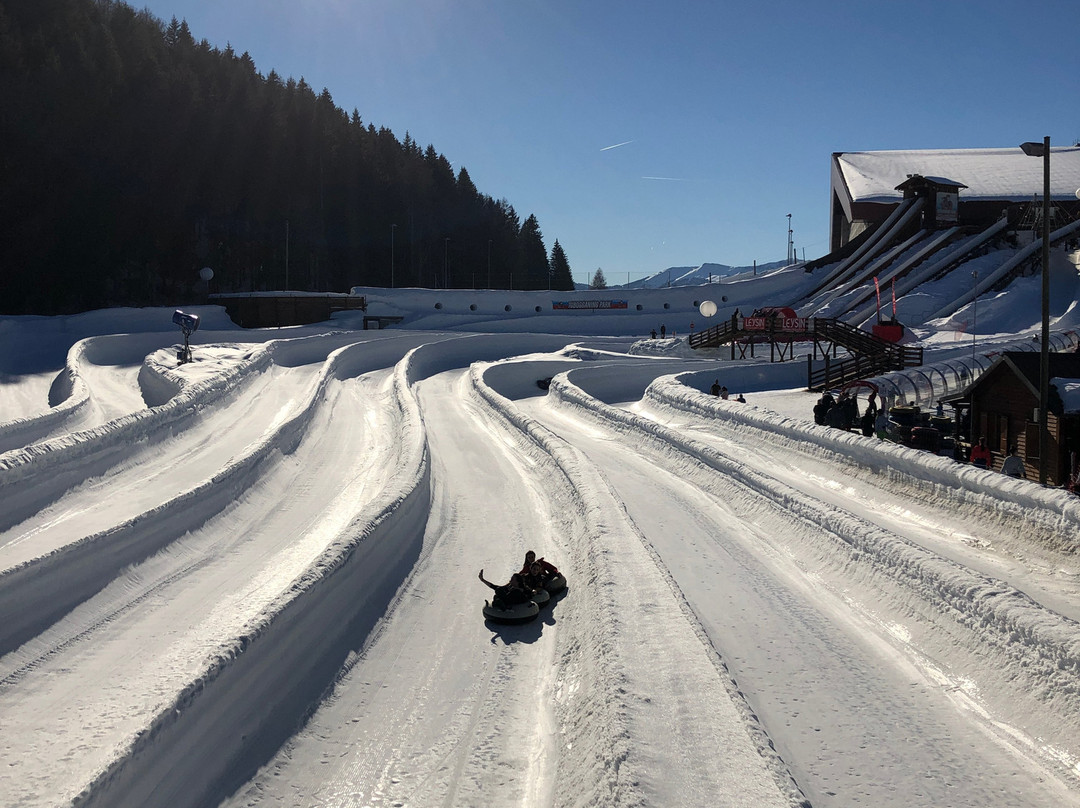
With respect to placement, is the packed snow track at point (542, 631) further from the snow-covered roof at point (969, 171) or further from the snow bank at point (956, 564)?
the snow-covered roof at point (969, 171)

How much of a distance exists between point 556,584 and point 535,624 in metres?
0.95

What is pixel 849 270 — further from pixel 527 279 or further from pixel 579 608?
pixel 579 608

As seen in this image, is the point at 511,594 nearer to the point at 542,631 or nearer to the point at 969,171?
the point at 542,631

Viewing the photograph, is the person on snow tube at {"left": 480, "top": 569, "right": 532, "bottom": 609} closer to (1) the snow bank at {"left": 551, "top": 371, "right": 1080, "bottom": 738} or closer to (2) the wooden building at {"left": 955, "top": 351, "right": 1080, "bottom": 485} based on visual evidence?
(1) the snow bank at {"left": 551, "top": 371, "right": 1080, "bottom": 738}

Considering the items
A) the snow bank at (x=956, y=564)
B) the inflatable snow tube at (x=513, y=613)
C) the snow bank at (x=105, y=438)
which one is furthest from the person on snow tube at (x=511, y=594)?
the snow bank at (x=105, y=438)

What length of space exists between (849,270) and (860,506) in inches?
2087

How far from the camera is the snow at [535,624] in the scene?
7.07 m

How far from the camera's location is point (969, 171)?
71.6 meters

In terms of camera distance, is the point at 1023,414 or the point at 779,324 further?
the point at 779,324

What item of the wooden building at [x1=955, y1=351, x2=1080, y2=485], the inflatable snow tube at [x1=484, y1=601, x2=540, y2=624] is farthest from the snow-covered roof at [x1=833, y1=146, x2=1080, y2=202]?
the inflatable snow tube at [x1=484, y1=601, x2=540, y2=624]

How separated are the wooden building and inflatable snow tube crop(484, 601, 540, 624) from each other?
11.5 meters

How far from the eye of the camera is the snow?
707cm

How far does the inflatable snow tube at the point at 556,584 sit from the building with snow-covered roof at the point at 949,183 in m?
59.2

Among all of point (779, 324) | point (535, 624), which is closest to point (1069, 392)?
point (535, 624)
